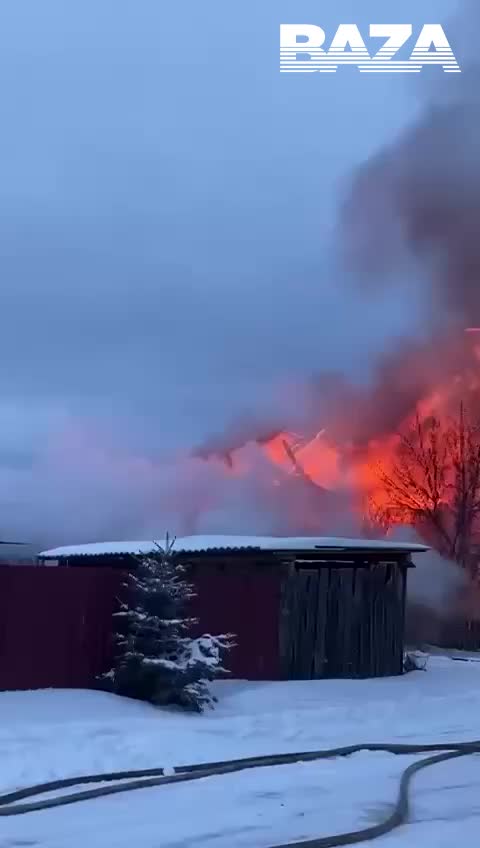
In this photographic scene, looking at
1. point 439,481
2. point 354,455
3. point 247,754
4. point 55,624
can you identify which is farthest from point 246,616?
point 439,481

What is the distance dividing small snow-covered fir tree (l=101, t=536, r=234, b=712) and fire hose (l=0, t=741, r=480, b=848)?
296cm

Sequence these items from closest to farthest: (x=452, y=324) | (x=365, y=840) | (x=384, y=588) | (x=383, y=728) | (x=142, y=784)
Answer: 1. (x=365, y=840)
2. (x=142, y=784)
3. (x=383, y=728)
4. (x=384, y=588)
5. (x=452, y=324)

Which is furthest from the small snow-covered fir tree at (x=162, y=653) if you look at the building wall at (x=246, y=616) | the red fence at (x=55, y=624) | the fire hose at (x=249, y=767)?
the fire hose at (x=249, y=767)

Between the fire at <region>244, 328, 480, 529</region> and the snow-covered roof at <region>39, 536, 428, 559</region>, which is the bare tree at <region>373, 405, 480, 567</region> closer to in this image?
the fire at <region>244, 328, 480, 529</region>

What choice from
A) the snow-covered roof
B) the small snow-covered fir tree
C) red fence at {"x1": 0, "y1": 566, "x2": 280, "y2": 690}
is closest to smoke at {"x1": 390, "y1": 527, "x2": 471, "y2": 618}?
the snow-covered roof

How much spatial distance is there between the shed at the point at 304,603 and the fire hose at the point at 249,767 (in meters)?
5.46

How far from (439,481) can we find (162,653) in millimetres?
19980

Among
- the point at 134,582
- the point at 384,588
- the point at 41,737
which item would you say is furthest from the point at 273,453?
the point at 41,737

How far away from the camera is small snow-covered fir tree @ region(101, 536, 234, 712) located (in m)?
15.1

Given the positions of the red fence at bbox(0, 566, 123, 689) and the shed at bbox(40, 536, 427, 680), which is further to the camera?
the shed at bbox(40, 536, 427, 680)

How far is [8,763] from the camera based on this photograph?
1080cm

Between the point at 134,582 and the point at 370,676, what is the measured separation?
5434 millimetres

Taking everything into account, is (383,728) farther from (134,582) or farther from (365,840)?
(365,840)

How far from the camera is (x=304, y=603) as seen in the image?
19.0 metres
